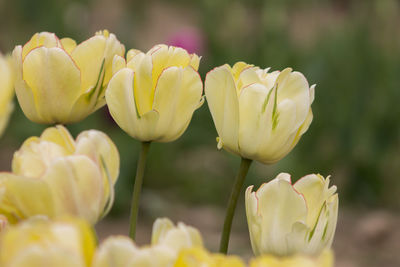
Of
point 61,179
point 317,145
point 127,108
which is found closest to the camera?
point 61,179

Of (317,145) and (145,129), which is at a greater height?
(145,129)

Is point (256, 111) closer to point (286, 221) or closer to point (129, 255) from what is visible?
point (286, 221)

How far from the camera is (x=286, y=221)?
45cm

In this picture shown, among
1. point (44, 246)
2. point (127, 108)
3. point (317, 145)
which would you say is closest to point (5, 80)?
point (44, 246)

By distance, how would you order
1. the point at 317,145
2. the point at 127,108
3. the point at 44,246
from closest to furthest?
the point at 44,246
the point at 127,108
the point at 317,145

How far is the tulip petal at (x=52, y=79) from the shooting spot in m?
0.48

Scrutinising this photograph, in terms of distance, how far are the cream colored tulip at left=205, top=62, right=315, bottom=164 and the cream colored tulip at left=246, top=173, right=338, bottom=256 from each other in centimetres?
5

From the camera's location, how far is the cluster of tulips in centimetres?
38

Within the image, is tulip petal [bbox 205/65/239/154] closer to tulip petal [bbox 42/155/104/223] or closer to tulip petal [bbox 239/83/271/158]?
tulip petal [bbox 239/83/271/158]

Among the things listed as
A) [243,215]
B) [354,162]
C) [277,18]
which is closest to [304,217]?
[243,215]

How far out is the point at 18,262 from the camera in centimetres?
27

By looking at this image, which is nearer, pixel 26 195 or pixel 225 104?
pixel 26 195

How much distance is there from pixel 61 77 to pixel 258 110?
14cm

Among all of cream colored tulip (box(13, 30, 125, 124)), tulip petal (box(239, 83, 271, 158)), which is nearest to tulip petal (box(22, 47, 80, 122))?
cream colored tulip (box(13, 30, 125, 124))
